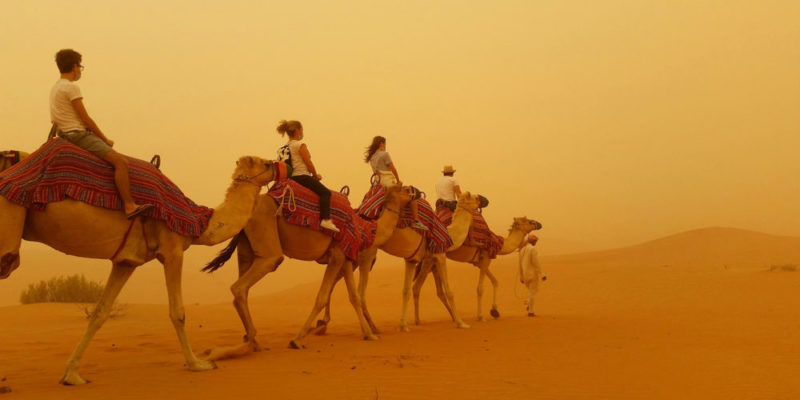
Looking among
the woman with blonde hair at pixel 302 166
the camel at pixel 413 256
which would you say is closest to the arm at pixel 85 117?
the woman with blonde hair at pixel 302 166

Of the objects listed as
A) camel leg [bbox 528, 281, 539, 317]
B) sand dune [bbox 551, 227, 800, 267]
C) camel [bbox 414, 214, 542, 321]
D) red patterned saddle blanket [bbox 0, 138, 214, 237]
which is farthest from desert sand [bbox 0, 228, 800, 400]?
sand dune [bbox 551, 227, 800, 267]

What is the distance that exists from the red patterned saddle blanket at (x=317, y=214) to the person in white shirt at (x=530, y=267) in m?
6.50

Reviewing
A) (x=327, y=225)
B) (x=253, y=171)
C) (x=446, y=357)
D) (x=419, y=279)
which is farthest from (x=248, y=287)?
(x=419, y=279)

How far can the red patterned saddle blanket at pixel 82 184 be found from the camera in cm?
537

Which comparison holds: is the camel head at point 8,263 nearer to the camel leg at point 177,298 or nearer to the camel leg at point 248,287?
the camel leg at point 177,298

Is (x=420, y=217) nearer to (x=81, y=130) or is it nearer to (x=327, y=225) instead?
(x=327, y=225)

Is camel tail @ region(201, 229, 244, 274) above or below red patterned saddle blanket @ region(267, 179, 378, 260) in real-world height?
below

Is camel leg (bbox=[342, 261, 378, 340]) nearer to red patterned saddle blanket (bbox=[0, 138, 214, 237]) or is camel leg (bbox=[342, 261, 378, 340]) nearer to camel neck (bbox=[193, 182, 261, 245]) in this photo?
camel neck (bbox=[193, 182, 261, 245])

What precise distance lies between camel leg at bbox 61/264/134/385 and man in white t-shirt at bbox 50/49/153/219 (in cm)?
82

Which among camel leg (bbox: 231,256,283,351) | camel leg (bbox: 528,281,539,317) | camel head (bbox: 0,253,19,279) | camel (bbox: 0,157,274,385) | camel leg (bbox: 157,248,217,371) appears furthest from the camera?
camel leg (bbox: 528,281,539,317)

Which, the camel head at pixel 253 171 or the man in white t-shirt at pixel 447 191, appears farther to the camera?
the man in white t-shirt at pixel 447 191

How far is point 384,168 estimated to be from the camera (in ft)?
37.5

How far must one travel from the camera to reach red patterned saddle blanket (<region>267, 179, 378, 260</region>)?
8477 mm

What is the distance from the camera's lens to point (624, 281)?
25531 mm
